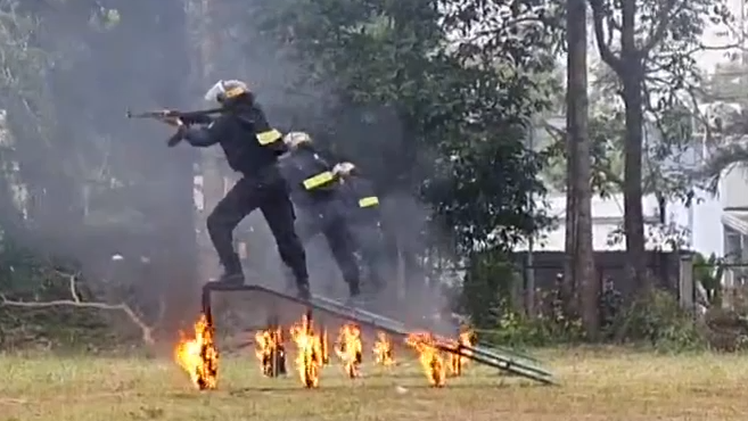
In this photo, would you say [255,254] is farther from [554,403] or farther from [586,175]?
[554,403]

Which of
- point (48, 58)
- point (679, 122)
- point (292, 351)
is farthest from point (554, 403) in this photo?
point (679, 122)

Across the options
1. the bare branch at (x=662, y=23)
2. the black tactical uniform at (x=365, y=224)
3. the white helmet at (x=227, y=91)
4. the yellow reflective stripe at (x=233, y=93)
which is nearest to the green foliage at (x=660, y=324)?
the bare branch at (x=662, y=23)

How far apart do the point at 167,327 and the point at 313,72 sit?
336 centimetres

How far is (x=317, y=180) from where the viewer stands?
1349 cm

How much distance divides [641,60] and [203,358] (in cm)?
1065

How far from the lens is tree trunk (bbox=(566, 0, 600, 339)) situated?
20.2m

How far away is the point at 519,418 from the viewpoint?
9.60 m

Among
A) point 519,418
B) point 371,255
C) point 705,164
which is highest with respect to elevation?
point 705,164

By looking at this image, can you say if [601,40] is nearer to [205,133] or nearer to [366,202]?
[366,202]

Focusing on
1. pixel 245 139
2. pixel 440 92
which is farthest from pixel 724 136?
pixel 245 139

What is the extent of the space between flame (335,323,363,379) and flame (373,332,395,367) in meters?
0.70

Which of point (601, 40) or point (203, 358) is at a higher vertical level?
point (601, 40)

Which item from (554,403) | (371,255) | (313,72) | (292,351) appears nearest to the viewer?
(554,403)

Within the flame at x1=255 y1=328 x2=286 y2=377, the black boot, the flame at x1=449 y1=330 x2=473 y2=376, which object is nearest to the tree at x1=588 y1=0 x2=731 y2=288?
the flame at x1=449 y1=330 x2=473 y2=376
